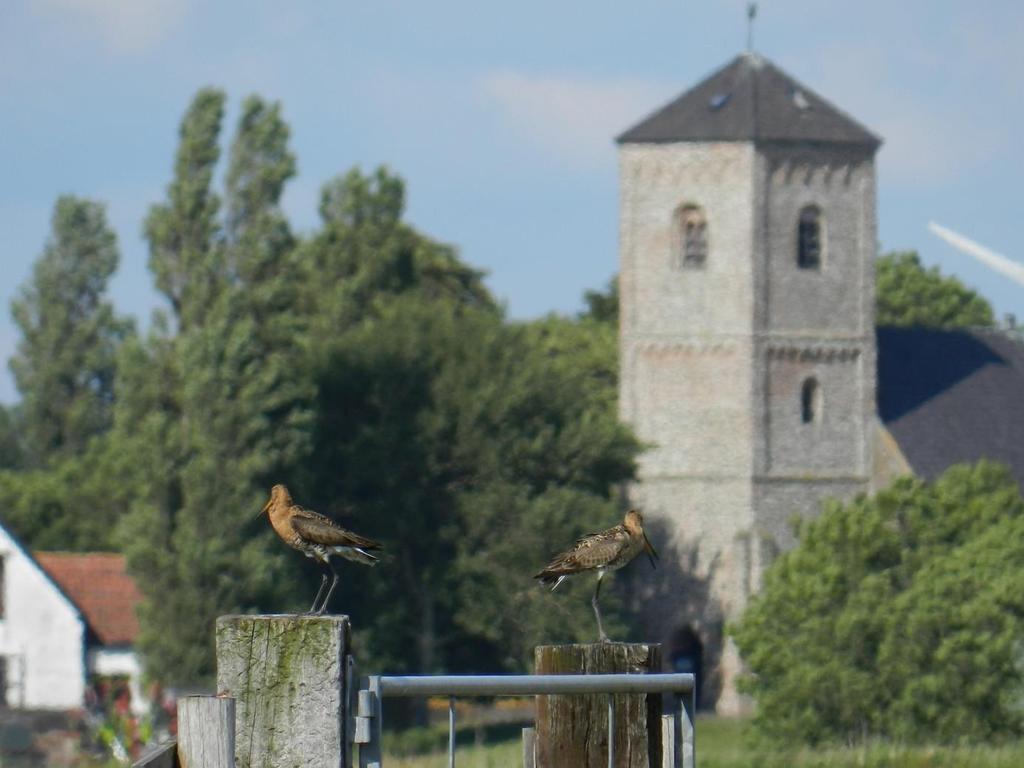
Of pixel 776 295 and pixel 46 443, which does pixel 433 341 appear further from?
pixel 46 443

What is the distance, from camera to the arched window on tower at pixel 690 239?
59.4 meters

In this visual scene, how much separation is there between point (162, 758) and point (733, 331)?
174 feet

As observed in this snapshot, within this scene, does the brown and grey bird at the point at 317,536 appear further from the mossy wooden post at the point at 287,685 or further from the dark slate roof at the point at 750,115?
the dark slate roof at the point at 750,115

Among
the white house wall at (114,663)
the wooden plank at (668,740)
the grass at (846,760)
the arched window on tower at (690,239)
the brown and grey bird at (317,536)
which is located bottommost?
the grass at (846,760)

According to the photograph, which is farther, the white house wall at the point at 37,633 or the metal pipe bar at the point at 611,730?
the white house wall at the point at 37,633

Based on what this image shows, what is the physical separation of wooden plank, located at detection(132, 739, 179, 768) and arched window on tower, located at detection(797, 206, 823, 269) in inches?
2125

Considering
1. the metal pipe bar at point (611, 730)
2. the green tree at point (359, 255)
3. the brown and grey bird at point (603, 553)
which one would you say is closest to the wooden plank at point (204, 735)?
the metal pipe bar at point (611, 730)

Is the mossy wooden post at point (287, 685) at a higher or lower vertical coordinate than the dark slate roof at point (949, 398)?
lower

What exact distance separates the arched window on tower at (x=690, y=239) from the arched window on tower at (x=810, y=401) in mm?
3525

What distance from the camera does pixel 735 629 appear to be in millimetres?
47906

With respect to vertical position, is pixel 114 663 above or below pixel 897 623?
below

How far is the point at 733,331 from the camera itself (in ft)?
195

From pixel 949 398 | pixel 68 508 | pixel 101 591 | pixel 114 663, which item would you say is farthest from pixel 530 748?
pixel 68 508

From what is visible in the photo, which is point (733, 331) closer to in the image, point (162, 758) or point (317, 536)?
point (317, 536)
